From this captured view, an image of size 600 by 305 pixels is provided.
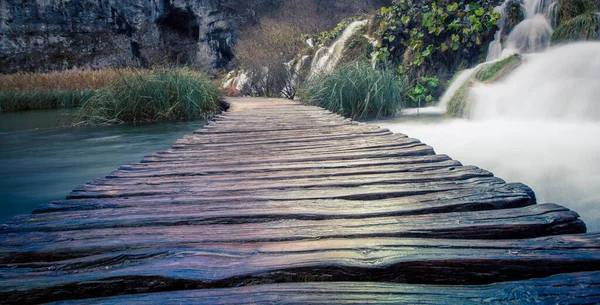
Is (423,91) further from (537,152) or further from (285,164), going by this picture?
(285,164)

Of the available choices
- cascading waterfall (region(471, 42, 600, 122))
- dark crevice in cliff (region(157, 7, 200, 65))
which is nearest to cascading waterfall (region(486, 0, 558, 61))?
cascading waterfall (region(471, 42, 600, 122))

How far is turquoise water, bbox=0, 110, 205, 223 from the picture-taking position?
2902 mm

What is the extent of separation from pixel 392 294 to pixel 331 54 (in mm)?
7361

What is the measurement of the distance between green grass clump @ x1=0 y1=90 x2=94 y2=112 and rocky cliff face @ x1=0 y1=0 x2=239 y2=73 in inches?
330

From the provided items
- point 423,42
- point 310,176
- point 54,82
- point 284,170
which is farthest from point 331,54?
point 54,82

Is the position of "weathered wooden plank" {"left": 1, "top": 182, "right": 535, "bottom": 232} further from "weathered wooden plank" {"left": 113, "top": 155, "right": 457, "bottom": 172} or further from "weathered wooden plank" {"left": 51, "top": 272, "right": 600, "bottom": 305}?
"weathered wooden plank" {"left": 113, "top": 155, "right": 457, "bottom": 172}

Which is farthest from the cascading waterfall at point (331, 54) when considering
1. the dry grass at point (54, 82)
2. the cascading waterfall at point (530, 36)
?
the dry grass at point (54, 82)

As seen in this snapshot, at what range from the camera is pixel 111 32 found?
20359 millimetres

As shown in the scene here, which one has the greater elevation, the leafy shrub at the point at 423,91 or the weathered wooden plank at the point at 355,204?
the leafy shrub at the point at 423,91

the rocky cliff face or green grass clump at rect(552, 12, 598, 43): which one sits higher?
the rocky cliff face

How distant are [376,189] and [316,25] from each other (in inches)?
483

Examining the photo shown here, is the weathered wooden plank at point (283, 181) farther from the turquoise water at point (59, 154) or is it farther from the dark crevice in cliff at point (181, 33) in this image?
the dark crevice in cliff at point (181, 33)

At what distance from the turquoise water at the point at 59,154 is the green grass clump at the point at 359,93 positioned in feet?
7.15

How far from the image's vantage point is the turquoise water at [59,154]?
9.52ft
